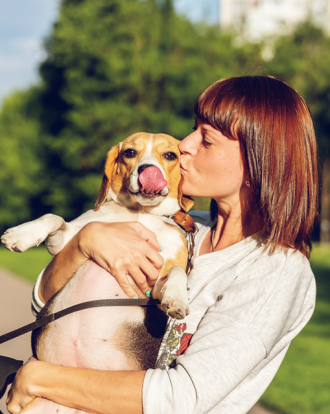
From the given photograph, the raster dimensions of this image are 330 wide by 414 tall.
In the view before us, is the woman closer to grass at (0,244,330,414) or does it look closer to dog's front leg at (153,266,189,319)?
dog's front leg at (153,266,189,319)

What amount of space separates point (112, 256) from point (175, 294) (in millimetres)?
343

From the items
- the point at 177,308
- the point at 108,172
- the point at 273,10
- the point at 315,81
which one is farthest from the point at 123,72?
the point at 273,10

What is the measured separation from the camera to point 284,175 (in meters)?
2.29

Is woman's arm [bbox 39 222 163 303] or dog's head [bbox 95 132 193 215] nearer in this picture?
woman's arm [bbox 39 222 163 303]

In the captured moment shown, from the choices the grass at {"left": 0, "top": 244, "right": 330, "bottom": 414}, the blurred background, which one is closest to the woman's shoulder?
the grass at {"left": 0, "top": 244, "right": 330, "bottom": 414}

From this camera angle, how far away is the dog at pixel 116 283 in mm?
2309

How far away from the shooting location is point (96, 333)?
232 cm

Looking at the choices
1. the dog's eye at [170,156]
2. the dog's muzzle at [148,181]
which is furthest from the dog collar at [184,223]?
the dog's eye at [170,156]

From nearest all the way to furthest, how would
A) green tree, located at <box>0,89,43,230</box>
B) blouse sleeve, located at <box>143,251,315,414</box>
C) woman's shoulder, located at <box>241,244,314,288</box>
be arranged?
blouse sleeve, located at <box>143,251,315,414</box> < woman's shoulder, located at <box>241,244,314,288</box> < green tree, located at <box>0,89,43,230</box>

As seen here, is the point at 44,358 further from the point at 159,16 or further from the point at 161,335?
the point at 159,16

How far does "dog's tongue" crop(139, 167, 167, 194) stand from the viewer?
107 inches

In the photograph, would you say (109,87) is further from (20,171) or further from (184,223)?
(184,223)

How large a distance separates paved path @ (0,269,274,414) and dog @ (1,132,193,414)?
2.52m

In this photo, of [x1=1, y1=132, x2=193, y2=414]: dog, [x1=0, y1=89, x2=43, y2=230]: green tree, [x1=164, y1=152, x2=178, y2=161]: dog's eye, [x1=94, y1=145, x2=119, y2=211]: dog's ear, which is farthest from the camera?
[x1=0, y1=89, x2=43, y2=230]: green tree
